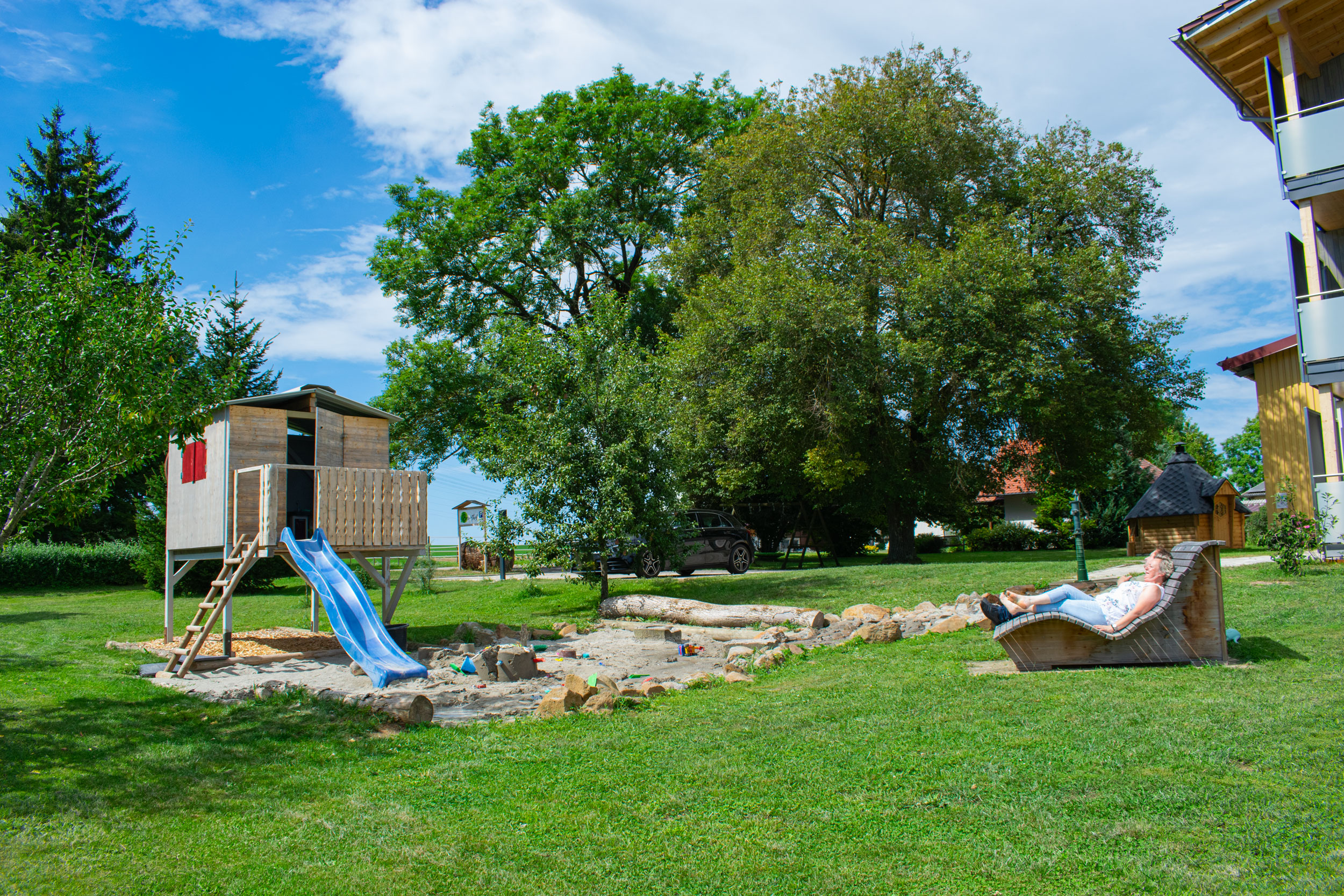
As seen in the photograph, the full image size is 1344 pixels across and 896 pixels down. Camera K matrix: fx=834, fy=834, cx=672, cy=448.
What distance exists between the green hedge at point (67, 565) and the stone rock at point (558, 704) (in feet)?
74.9

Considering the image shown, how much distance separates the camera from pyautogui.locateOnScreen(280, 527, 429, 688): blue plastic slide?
8.23 meters

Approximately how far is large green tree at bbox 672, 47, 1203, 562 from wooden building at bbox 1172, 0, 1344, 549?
5.94 meters

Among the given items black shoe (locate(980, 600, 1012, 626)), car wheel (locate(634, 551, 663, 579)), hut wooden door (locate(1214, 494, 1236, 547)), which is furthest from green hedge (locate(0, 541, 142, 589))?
hut wooden door (locate(1214, 494, 1236, 547))

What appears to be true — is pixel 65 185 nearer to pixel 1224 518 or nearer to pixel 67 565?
pixel 67 565

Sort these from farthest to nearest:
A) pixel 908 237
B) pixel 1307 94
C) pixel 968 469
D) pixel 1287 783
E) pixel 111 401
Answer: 1. pixel 908 237
2. pixel 968 469
3. pixel 1307 94
4. pixel 111 401
5. pixel 1287 783

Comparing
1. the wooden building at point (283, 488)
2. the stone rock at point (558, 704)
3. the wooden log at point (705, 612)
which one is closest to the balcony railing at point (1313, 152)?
the wooden log at point (705, 612)

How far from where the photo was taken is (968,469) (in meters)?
22.8

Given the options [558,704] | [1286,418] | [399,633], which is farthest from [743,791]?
[1286,418]

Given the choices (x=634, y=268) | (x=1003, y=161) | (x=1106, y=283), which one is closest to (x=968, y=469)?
(x=1106, y=283)

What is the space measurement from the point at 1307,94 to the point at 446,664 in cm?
1632

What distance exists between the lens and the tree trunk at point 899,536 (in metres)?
24.1

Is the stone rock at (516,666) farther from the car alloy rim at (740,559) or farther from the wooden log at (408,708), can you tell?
the car alloy rim at (740,559)

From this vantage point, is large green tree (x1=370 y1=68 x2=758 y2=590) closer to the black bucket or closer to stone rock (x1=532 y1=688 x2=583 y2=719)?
the black bucket

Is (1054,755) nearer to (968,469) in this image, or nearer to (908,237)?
(968,469)
